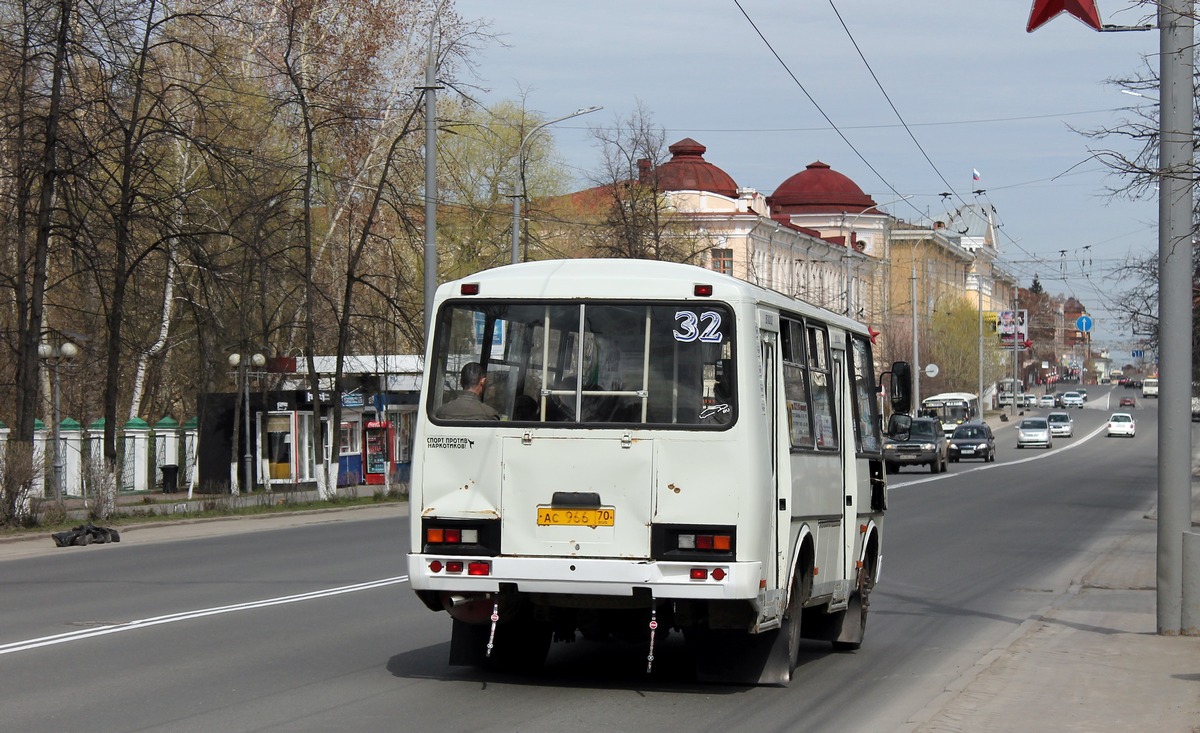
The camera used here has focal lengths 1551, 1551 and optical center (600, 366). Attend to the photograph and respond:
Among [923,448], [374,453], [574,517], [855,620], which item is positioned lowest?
[923,448]

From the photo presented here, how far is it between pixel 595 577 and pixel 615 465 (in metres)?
0.66

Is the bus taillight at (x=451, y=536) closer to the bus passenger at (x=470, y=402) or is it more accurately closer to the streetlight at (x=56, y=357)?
the bus passenger at (x=470, y=402)

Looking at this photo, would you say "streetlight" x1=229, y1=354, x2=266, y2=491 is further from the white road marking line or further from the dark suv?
the white road marking line

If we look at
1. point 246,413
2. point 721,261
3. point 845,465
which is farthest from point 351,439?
point 845,465

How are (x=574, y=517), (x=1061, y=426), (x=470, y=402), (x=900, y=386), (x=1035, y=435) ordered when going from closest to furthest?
(x=574, y=517) < (x=470, y=402) < (x=900, y=386) < (x=1035, y=435) < (x=1061, y=426)

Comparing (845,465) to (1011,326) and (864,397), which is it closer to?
(864,397)

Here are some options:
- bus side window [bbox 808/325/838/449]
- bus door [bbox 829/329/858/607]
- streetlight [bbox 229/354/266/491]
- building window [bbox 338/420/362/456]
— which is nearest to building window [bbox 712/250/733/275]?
building window [bbox 338/420/362/456]

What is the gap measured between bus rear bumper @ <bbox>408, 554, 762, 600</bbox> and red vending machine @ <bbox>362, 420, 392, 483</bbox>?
3359cm

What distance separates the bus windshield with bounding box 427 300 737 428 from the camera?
30.2 ft

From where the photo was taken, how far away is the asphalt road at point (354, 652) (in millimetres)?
8688

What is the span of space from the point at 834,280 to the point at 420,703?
8536cm

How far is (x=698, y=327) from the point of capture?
9297 mm

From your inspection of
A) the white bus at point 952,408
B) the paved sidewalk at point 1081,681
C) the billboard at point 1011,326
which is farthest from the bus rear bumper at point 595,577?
the billboard at point 1011,326

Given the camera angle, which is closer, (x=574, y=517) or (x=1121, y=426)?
(x=574, y=517)
